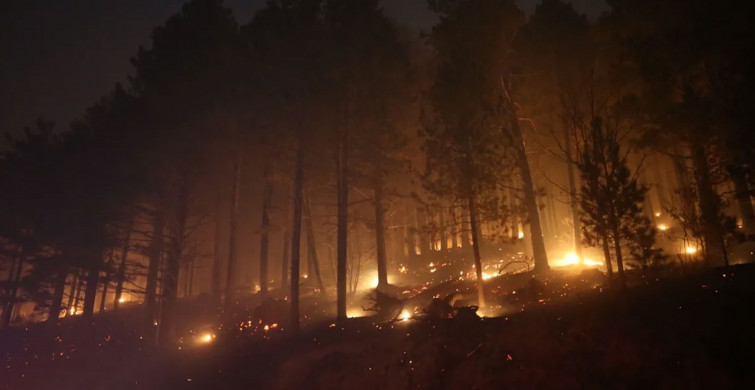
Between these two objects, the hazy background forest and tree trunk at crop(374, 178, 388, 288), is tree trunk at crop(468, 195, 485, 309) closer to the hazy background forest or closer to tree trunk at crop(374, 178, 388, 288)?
the hazy background forest

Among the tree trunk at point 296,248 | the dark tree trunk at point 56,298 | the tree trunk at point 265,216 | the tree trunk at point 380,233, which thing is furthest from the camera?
the dark tree trunk at point 56,298

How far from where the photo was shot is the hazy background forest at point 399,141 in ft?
44.9

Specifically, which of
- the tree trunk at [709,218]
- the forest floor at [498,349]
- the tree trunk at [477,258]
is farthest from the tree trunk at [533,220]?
the tree trunk at [709,218]

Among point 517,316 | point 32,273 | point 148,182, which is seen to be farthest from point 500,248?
point 32,273

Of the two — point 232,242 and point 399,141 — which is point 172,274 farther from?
point 399,141

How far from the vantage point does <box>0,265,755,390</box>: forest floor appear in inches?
330

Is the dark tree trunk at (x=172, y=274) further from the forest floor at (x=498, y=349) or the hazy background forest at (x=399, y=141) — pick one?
the forest floor at (x=498, y=349)

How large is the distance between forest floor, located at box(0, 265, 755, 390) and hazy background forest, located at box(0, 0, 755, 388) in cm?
110

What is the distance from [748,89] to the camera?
35.0 ft

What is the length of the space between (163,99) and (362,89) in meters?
10.8

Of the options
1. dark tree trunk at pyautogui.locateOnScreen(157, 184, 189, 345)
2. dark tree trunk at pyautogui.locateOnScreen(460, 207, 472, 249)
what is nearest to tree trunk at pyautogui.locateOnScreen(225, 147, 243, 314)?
dark tree trunk at pyautogui.locateOnScreen(157, 184, 189, 345)

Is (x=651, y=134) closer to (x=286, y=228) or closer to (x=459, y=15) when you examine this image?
(x=459, y=15)

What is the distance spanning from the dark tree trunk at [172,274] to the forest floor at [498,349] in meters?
1.03

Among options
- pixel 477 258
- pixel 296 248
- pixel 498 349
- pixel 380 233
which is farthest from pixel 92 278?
pixel 498 349
